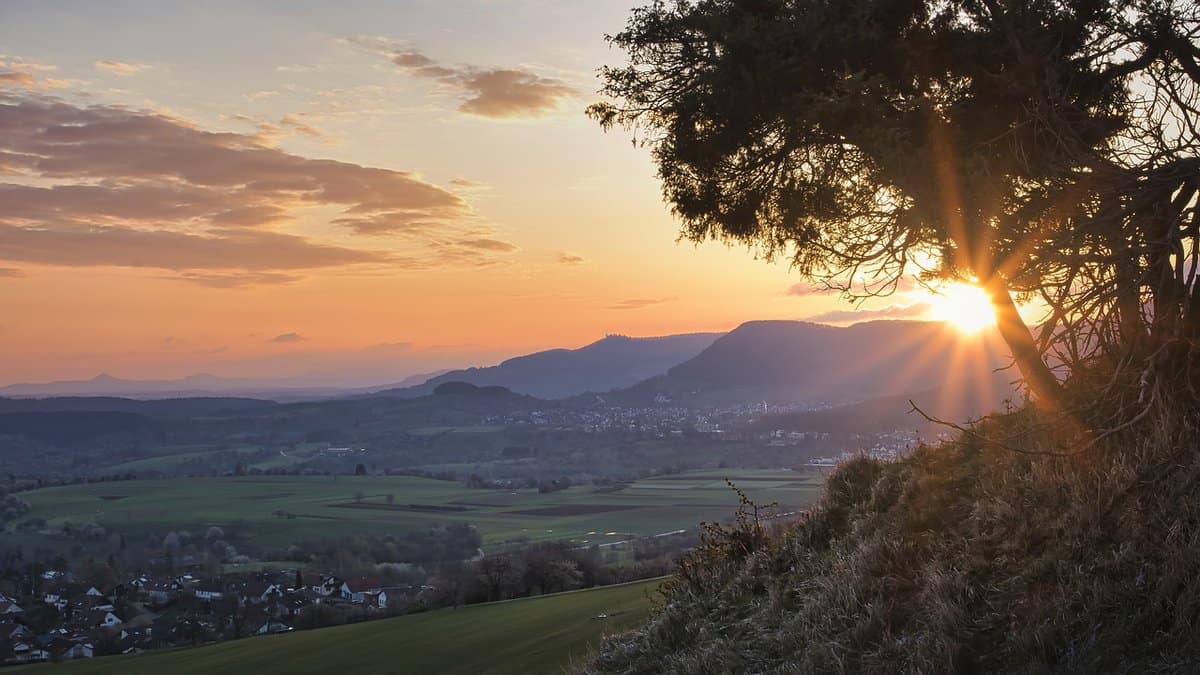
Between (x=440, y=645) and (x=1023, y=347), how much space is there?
15381mm

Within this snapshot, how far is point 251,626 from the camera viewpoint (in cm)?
4291

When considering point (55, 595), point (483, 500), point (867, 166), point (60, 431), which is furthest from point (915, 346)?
point (60, 431)

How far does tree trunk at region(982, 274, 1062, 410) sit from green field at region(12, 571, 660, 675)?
18.6ft

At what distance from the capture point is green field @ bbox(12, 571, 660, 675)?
16125mm

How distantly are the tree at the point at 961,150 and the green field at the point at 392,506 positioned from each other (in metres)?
52.1

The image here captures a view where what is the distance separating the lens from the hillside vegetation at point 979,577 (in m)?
6.02

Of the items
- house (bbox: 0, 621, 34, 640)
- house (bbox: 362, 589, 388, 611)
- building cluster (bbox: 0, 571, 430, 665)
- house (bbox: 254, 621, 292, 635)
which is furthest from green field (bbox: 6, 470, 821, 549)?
house (bbox: 0, 621, 34, 640)

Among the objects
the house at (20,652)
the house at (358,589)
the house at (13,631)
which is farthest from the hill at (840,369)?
the house at (20,652)

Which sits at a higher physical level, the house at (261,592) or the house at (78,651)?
the house at (78,651)

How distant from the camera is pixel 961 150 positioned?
31.9 feet

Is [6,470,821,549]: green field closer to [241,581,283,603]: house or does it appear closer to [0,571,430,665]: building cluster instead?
[0,571,430,665]: building cluster

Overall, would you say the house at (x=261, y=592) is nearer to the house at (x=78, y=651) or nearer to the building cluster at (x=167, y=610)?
the building cluster at (x=167, y=610)

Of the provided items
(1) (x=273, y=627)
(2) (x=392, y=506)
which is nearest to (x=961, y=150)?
→ (1) (x=273, y=627)

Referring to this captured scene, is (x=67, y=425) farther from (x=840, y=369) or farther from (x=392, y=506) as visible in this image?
(x=840, y=369)
